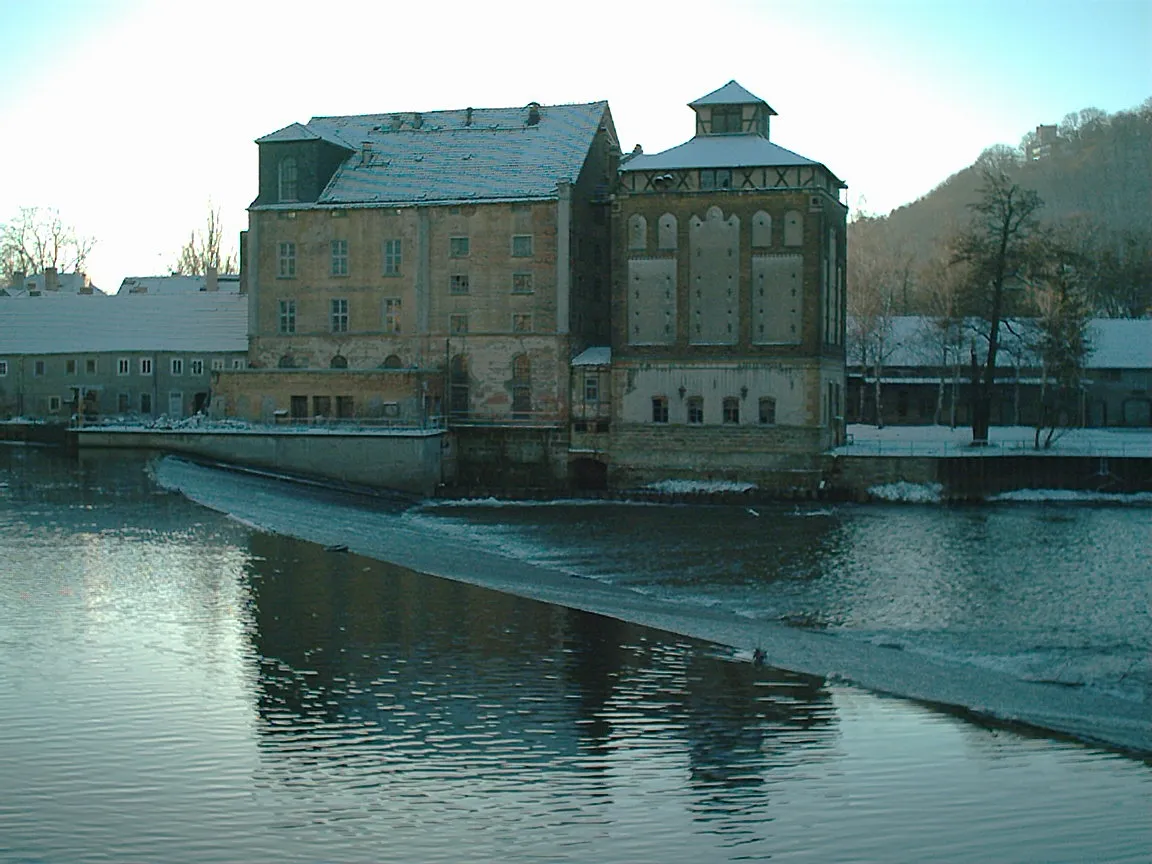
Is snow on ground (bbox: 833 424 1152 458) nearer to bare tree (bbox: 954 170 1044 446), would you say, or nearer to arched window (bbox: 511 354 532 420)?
bare tree (bbox: 954 170 1044 446)

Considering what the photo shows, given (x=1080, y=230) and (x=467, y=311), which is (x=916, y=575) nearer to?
(x=467, y=311)

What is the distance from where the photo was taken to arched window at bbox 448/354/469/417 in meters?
56.5

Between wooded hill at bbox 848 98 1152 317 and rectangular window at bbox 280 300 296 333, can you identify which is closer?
rectangular window at bbox 280 300 296 333

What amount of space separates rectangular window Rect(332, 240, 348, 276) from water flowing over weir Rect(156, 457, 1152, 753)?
12.4 metres

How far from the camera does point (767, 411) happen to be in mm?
52312

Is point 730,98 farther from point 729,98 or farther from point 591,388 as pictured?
point 591,388

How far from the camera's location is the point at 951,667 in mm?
23672

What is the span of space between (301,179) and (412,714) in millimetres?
42895

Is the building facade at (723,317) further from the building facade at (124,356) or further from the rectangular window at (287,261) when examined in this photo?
the building facade at (124,356)

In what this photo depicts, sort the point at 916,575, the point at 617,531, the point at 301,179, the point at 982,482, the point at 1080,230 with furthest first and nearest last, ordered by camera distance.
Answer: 1. the point at 1080,230
2. the point at 301,179
3. the point at 982,482
4. the point at 617,531
5. the point at 916,575

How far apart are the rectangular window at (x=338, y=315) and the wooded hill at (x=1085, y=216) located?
43.2m

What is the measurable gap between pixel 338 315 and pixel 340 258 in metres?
2.40

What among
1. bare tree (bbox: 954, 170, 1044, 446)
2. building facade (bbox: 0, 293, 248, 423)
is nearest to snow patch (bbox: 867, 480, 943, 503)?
bare tree (bbox: 954, 170, 1044, 446)

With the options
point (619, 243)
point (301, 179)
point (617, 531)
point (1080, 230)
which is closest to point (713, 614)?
point (617, 531)
